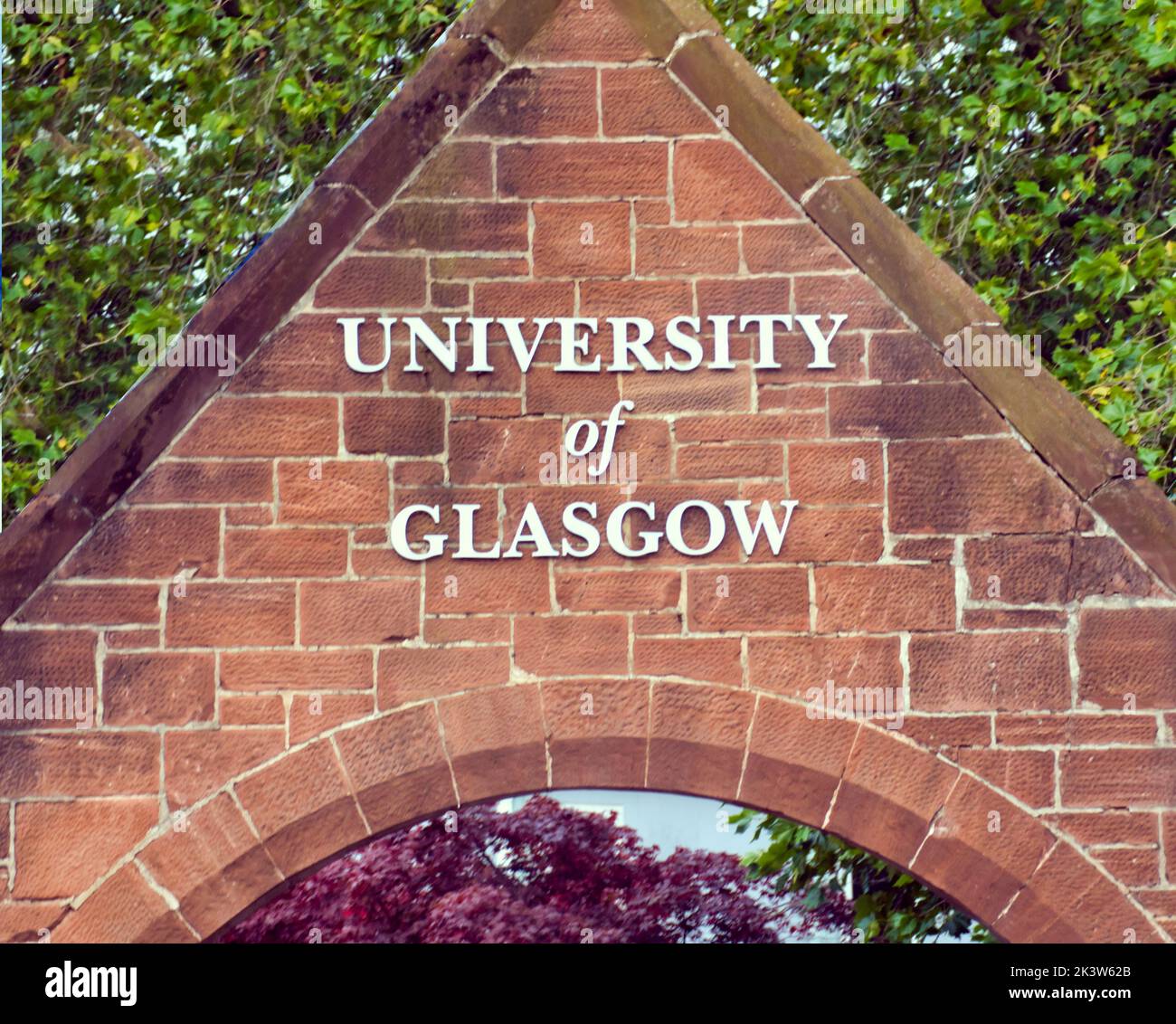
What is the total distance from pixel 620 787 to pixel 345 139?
5663 millimetres

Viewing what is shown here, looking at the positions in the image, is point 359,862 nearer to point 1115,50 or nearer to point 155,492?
point 155,492

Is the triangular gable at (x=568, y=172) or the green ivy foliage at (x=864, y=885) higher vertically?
the triangular gable at (x=568, y=172)

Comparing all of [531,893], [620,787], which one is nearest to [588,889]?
[531,893]

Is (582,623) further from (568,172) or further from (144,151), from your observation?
(144,151)

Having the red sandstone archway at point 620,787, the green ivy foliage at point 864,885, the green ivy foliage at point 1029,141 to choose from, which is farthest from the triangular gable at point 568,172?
the green ivy foliage at point 864,885

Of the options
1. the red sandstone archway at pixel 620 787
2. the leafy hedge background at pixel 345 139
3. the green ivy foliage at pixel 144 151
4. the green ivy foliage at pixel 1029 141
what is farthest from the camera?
the green ivy foliage at pixel 144 151

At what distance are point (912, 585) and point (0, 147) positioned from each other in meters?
5.95

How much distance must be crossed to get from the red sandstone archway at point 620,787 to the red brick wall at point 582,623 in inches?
0.4

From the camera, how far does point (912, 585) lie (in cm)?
523

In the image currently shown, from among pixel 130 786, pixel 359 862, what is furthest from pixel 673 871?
pixel 130 786

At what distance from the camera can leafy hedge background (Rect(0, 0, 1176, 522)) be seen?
884 cm

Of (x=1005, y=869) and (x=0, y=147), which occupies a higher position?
(x=0, y=147)

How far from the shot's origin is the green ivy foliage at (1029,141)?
852 centimetres

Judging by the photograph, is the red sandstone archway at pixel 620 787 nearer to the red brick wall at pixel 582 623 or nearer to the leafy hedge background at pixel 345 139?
the red brick wall at pixel 582 623
